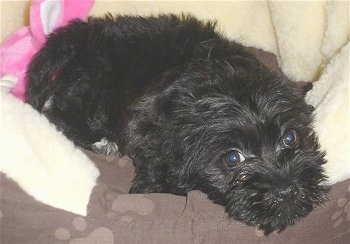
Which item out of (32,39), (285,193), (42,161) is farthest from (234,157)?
(32,39)

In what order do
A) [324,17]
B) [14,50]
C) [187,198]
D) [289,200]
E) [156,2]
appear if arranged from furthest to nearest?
[156,2]
[324,17]
[14,50]
[187,198]
[289,200]

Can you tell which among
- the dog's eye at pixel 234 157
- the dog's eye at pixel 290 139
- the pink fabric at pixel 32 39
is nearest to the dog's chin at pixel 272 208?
the dog's eye at pixel 234 157

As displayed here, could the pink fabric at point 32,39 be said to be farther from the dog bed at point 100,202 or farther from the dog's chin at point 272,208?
the dog's chin at point 272,208

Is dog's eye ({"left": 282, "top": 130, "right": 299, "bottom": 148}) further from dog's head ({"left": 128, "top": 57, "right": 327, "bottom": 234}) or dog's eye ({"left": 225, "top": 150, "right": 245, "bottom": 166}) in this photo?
dog's eye ({"left": 225, "top": 150, "right": 245, "bottom": 166})

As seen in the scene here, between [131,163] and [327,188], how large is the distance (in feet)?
4.20

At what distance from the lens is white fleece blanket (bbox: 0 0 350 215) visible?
7.79 ft

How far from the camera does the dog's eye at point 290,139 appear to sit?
259 cm

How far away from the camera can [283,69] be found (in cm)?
410

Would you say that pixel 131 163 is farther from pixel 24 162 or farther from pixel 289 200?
pixel 289 200

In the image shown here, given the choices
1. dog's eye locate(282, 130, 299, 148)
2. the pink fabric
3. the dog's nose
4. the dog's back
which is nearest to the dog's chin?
the dog's nose

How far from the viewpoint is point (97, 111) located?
10.1ft

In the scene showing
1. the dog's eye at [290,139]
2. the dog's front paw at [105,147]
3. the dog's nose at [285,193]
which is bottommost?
the dog's front paw at [105,147]

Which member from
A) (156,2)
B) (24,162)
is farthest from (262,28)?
(24,162)

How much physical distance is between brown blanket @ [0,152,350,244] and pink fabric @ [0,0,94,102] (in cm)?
107
